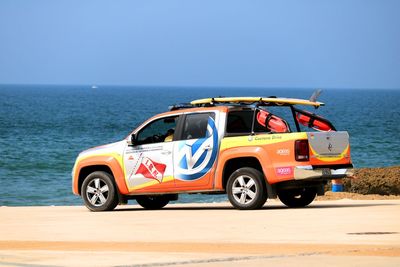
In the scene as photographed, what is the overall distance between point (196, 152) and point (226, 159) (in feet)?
1.78

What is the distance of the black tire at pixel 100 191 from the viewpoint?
19688 mm

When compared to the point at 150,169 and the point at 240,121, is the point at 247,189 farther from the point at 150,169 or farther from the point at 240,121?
the point at 150,169

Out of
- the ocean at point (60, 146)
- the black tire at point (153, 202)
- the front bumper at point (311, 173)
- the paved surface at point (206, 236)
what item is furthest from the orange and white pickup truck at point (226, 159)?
the ocean at point (60, 146)

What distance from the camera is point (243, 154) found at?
60.8 ft

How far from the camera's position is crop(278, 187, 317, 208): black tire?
774 inches

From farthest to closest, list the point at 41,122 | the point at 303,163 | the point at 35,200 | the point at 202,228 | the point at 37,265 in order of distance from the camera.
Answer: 1. the point at 41,122
2. the point at 35,200
3. the point at 303,163
4. the point at 202,228
5. the point at 37,265

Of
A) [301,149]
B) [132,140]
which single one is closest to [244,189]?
[301,149]

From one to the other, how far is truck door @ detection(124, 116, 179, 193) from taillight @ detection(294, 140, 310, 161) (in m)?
2.10

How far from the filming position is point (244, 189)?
60.8ft

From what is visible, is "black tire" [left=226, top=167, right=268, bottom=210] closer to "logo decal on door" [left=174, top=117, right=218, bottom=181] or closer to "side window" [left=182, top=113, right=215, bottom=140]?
"logo decal on door" [left=174, top=117, right=218, bottom=181]

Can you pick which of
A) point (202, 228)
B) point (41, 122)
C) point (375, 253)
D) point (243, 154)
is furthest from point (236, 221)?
point (41, 122)

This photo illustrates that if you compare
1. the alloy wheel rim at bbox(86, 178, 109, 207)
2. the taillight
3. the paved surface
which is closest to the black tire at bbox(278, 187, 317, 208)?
the paved surface

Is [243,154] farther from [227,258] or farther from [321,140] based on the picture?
[227,258]

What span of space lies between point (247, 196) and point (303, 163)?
39.0 inches
